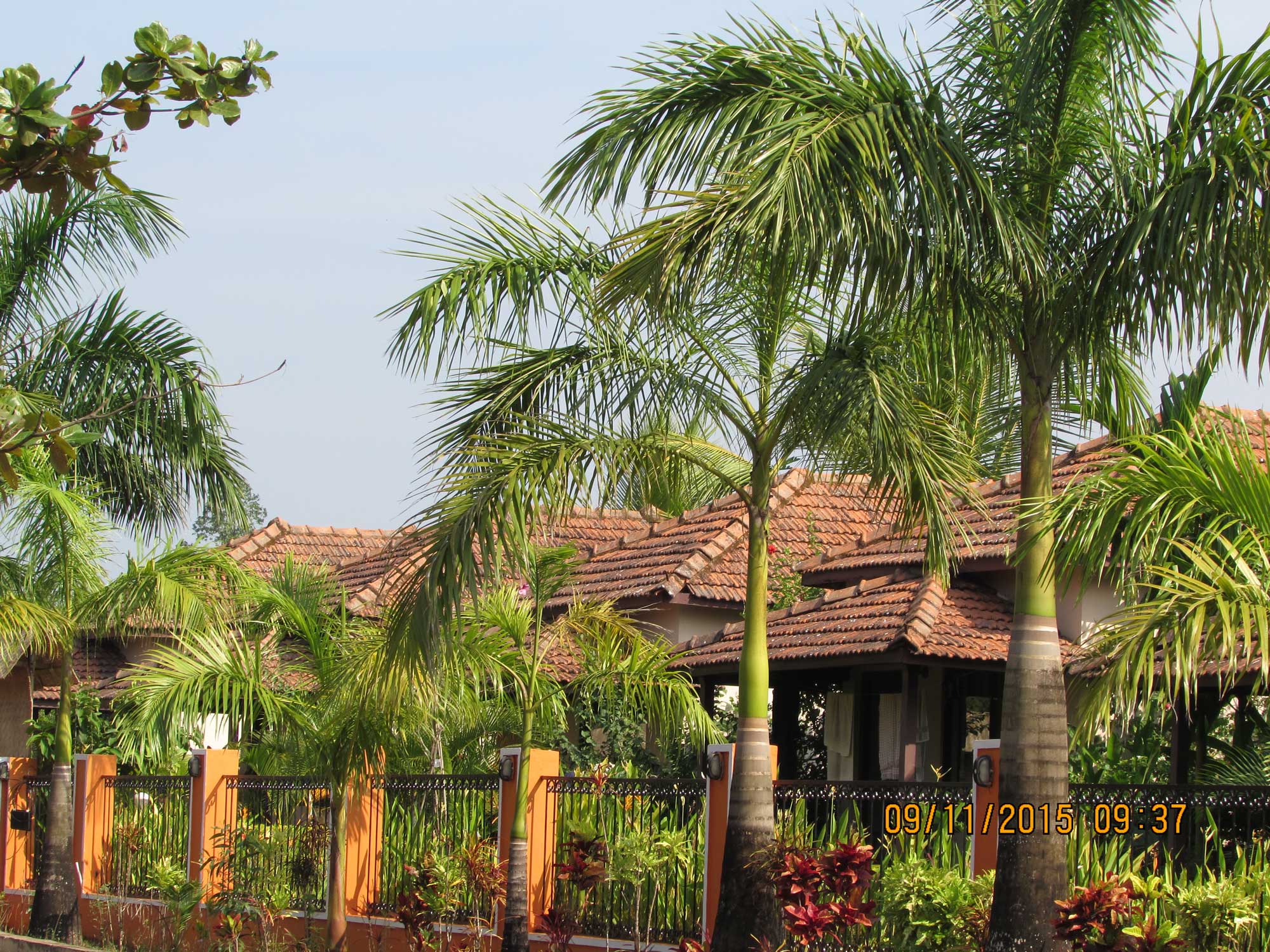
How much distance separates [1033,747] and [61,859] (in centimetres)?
1127

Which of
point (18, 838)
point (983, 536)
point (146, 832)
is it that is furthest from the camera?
point (18, 838)

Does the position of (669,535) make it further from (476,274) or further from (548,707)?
(476,274)

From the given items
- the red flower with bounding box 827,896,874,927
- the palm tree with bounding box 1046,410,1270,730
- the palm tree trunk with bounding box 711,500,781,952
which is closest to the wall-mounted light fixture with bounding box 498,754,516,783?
the palm tree trunk with bounding box 711,500,781,952

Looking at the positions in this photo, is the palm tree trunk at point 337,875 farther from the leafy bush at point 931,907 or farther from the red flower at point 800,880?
the leafy bush at point 931,907

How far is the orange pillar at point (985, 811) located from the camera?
9.34 m

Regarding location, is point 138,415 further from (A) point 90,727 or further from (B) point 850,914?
(B) point 850,914

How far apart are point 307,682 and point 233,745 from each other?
313 cm

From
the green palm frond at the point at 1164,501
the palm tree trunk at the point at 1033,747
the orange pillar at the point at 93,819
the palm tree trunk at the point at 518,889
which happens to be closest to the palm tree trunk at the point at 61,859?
the orange pillar at the point at 93,819

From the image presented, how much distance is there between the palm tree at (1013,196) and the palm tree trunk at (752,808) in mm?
1749

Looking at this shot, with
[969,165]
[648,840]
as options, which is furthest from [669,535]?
[969,165]

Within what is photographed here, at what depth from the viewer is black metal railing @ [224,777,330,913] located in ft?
45.4

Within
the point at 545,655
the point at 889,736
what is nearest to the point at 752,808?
the point at 545,655

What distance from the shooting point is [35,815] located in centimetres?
1822

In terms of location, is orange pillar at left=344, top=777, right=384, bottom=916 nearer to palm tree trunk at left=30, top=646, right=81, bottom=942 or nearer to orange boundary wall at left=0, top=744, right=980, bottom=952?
orange boundary wall at left=0, top=744, right=980, bottom=952
